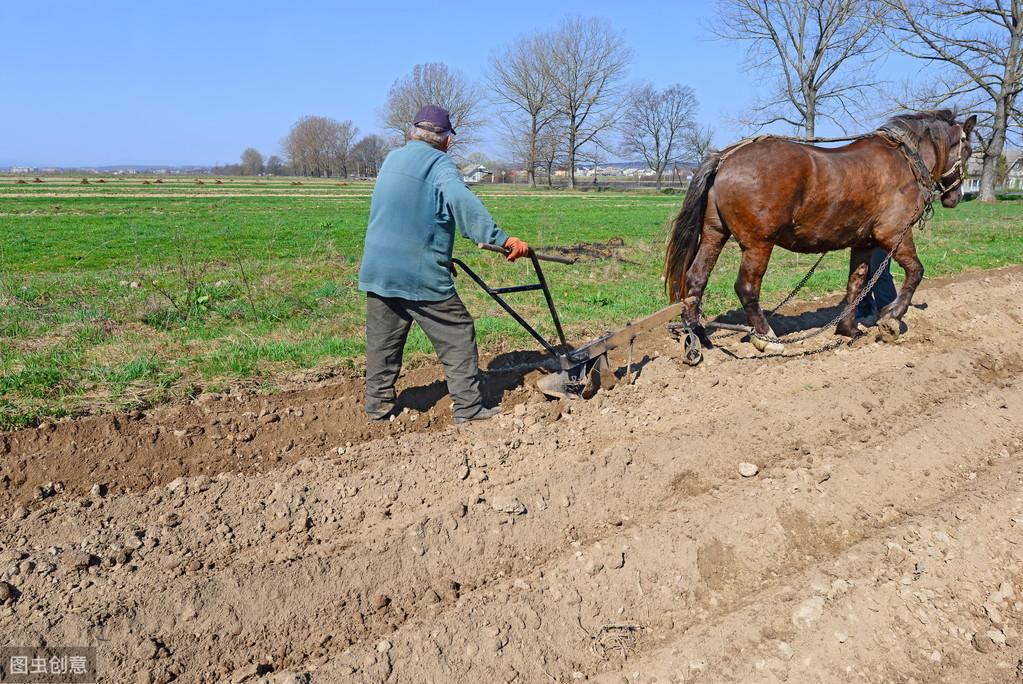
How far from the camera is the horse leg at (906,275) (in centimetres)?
697

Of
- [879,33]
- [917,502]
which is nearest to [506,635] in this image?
[917,502]

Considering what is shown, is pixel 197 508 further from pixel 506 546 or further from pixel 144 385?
pixel 144 385

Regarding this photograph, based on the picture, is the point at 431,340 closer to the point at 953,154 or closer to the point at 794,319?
the point at 794,319

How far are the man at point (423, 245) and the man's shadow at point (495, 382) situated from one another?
70 centimetres

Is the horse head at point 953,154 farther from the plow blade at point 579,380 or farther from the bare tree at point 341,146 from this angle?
the bare tree at point 341,146

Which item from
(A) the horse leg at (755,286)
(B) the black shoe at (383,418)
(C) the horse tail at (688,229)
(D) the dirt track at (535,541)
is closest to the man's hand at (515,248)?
(D) the dirt track at (535,541)

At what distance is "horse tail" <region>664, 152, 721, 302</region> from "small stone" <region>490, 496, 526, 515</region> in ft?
11.2

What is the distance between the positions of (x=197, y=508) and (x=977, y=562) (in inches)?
165

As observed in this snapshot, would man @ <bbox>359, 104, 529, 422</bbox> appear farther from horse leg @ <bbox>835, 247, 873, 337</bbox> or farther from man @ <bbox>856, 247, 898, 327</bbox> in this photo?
man @ <bbox>856, 247, 898, 327</bbox>

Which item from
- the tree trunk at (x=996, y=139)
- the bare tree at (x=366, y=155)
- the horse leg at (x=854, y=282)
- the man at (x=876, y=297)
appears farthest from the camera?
the bare tree at (x=366, y=155)

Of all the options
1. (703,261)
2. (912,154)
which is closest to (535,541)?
(703,261)

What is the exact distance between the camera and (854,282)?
753 cm

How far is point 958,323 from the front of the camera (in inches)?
317

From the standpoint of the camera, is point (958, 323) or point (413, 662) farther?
point (958, 323)
